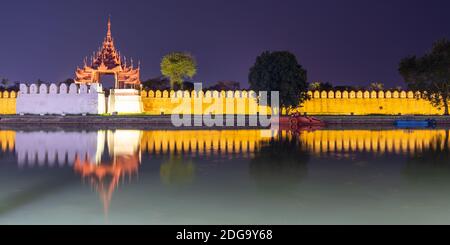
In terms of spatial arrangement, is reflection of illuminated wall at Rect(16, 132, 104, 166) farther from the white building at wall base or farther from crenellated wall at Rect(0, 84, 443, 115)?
the white building at wall base

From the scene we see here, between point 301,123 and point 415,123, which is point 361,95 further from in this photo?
point 301,123

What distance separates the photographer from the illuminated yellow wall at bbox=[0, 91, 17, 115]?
3628 centimetres

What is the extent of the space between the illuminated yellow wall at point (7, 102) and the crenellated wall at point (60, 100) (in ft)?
13.8

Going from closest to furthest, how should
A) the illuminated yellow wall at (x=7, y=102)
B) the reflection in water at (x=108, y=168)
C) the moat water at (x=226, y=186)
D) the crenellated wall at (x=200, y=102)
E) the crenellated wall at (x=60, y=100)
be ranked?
the moat water at (x=226, y=186)
the reflection in water at (x=108, y=168)
the crenellated wall at (x=60, y=100)
the crenellated wall at (x=200, y=102)
the illuminated yellow wall at (x=7, y=102)

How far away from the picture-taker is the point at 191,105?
36.3 metres

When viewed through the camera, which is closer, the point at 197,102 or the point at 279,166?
the point at 279,166

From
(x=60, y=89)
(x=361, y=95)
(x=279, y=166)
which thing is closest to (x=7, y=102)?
(x=60, y=89)

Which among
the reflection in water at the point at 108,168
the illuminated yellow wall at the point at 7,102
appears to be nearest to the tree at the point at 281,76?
the reflection in water at the point at 108,168

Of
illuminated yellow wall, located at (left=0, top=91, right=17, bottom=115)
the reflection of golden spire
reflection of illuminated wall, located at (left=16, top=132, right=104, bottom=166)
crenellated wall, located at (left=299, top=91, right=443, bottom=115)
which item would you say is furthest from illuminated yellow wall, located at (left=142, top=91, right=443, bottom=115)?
the reflection of golden spire

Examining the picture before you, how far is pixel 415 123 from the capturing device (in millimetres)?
24969

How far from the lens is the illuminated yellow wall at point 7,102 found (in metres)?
36.3

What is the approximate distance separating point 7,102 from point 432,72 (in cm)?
3137

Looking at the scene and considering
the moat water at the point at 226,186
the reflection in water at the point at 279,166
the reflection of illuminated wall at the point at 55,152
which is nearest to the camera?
the moat water at the point at 226,186

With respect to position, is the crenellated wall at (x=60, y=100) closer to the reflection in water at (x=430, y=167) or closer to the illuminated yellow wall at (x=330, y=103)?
the illuminated yellow wall at (x=330, y=103)
